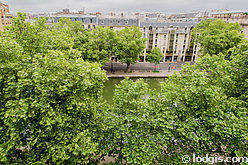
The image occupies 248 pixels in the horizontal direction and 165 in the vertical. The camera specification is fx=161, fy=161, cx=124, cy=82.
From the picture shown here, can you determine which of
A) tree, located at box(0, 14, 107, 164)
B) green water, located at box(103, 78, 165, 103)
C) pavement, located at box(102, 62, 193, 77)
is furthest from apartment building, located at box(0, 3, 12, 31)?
tree, located at box(0, 14, 107, 164)

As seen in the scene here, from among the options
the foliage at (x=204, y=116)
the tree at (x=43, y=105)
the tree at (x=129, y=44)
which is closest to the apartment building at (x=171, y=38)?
the tree at (x=129, y=44)

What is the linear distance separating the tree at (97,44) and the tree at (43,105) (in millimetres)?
27043

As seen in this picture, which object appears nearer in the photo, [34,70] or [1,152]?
[1,152]

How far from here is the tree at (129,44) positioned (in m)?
41.1

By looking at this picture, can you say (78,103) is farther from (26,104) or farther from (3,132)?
(3,132)

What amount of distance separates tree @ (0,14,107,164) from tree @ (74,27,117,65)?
27.0 m

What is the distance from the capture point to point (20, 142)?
10.5m

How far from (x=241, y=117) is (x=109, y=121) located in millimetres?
10012

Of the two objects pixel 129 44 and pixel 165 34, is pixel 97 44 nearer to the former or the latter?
pixel 129 44

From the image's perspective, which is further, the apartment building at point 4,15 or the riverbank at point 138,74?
the apartment building at point 4,15

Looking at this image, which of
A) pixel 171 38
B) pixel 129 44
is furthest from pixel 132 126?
pixel 171 38

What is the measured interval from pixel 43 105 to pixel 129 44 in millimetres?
32958

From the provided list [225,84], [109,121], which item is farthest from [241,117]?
[109,121]

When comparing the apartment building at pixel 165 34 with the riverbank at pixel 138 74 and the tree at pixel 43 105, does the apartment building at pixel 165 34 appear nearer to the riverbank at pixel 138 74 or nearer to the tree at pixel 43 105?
the riverbank at pixel 138 74
